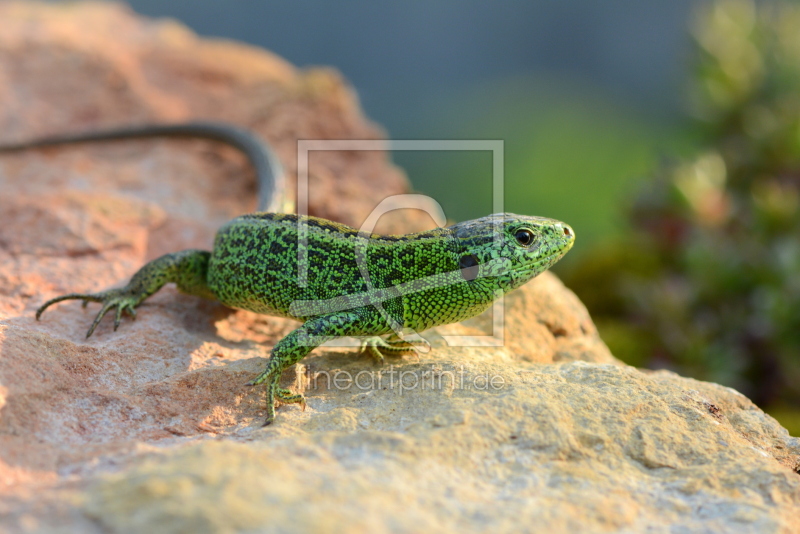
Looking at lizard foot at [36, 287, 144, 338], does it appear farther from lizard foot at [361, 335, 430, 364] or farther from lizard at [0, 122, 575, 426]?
lizard foot at [361, 335, 430, 364]

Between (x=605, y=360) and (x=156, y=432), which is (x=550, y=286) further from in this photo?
(x=156, y=432)

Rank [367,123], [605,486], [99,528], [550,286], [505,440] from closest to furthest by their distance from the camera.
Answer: [99,528], [605,486], [505,440], [550,286], [367,123]

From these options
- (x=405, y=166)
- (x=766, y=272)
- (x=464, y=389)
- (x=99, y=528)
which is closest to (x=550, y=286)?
(x=464, y=389)

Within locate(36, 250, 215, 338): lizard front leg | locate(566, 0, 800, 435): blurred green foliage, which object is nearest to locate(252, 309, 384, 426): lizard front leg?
locate(36, 250, 215, 338): lizard front leg

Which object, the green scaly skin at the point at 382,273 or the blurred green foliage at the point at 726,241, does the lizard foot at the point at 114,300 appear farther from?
the blurred green foliage at the point at 726,241

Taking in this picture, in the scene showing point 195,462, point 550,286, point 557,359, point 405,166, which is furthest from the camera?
point 405,166
